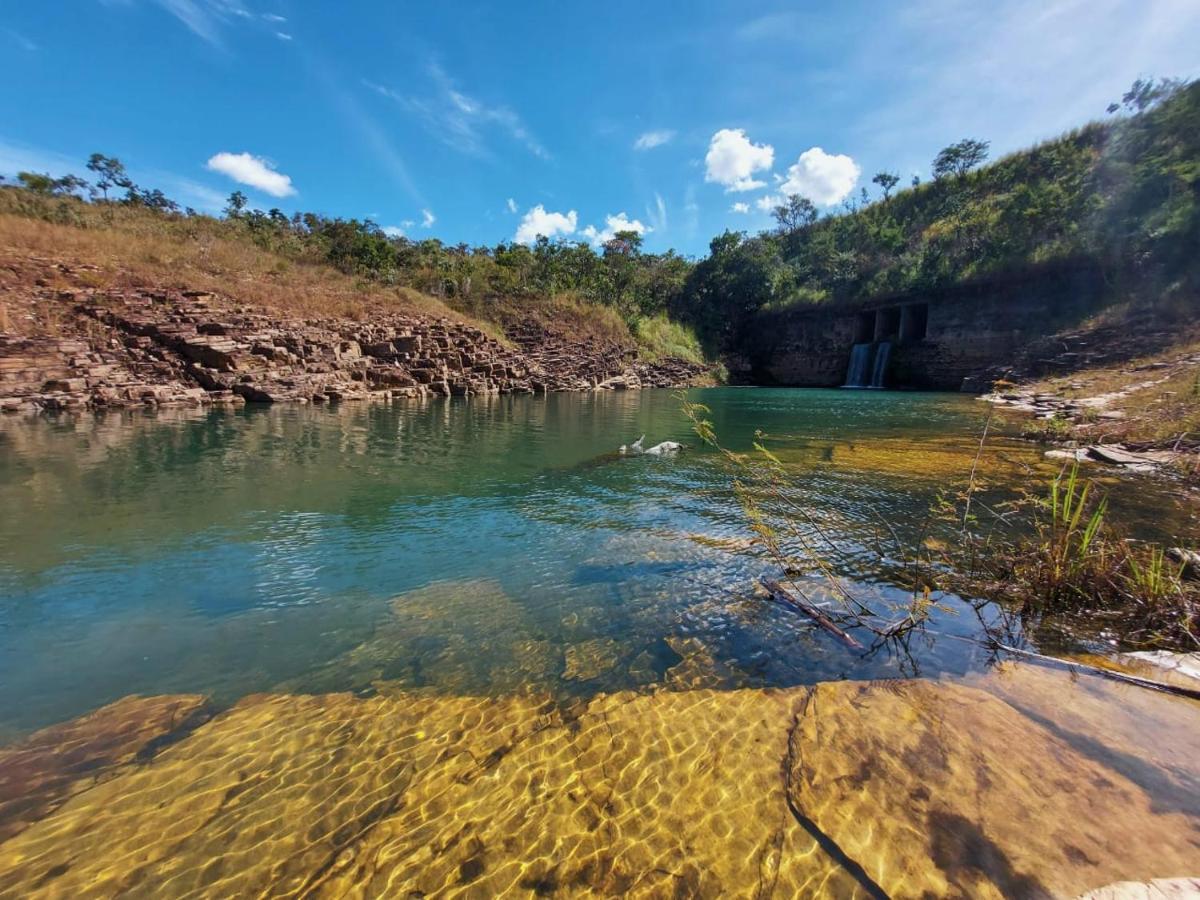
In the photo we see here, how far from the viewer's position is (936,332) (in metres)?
39.7

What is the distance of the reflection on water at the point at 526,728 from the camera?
235 centimetres

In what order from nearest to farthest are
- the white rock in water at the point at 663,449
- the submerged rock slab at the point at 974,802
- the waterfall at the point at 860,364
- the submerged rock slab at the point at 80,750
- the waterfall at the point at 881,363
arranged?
the submerged rock slab at the point at 974,802 → the submerged rock slab at the point at 80,750 → the white rock in water at the point at 663,449 → the waterfall at the point at 881,363 → the waterfall at the point at 860,364

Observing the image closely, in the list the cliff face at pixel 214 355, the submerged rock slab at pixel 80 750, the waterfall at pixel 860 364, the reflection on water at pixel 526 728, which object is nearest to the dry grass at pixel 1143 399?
the reflection on water at pixel 526 728

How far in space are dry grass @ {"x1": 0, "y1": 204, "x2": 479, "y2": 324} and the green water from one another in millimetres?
16934

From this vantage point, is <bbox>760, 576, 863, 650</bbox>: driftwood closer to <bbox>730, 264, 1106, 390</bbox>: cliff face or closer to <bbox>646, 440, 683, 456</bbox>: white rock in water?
<bbox>646, 440, 683, 456</bbox>: white rock in water

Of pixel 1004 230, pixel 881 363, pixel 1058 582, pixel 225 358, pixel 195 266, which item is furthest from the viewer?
pixel 881 363

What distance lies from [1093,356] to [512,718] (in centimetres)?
3308

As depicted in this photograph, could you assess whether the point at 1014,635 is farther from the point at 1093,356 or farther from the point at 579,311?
the point at 579,311

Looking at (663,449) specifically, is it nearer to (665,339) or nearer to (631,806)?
(631,806)

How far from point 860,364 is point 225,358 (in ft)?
145

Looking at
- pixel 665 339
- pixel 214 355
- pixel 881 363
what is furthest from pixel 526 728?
pixel 665 339

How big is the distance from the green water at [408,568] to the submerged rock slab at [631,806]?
20.2 inches

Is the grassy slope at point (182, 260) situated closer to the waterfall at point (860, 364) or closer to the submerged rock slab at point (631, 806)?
the submerged rock slab at point (631, 806)

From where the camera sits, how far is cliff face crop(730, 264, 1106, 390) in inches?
1278
